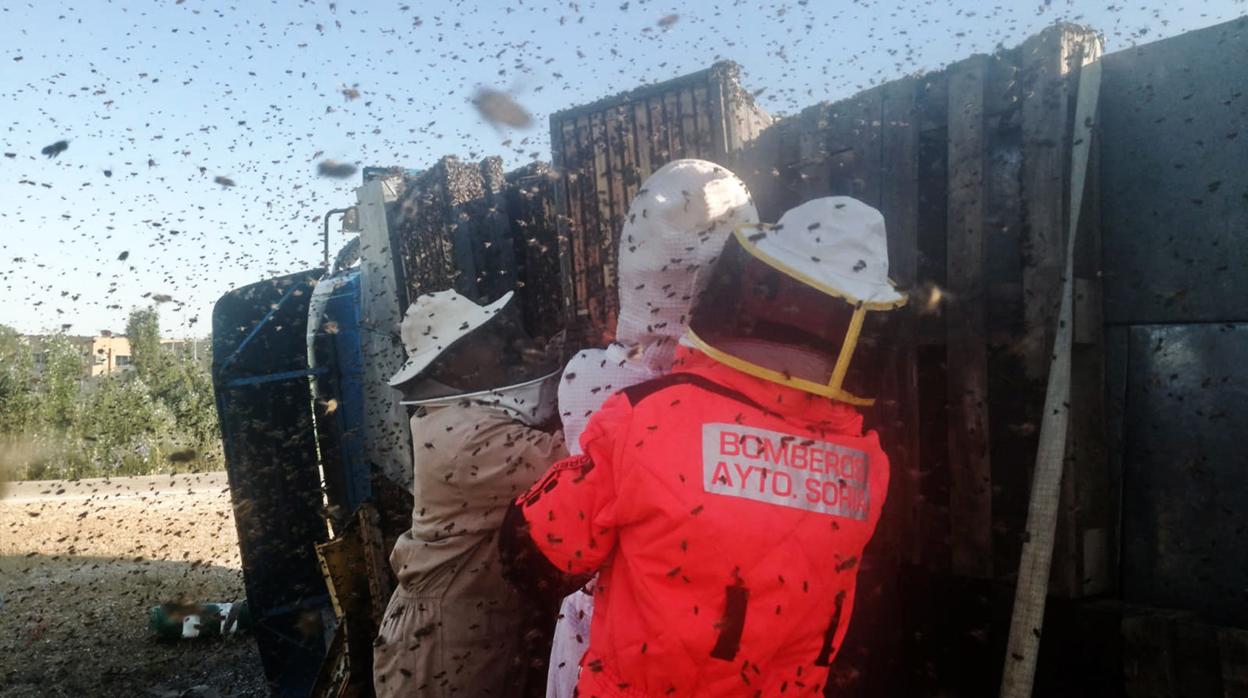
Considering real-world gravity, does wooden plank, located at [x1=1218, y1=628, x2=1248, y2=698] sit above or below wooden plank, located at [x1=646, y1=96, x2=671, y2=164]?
below

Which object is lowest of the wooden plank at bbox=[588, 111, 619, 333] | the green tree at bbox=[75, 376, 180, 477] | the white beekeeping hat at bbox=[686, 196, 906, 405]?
the green tree at bbox=[75, 376, 180, 477]

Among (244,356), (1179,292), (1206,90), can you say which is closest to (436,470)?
(1179,292)

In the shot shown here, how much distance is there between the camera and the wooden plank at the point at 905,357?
283 centimetres

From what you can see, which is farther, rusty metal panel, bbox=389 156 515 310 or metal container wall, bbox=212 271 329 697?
metal container wall, bbox=212 271 329 697

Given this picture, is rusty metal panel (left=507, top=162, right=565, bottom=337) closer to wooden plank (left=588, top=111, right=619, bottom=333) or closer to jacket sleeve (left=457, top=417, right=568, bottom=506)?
wooden plank (left=588, top=111, right=619, bottom=333)

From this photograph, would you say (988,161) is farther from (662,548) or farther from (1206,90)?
(662,548)

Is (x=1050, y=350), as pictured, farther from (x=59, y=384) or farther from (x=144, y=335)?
(x=144, y=335)

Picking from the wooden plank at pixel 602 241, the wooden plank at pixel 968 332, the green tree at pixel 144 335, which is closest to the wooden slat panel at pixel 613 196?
the wooden plank at pixel 602 241

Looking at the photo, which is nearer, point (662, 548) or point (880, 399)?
point (662, 548)

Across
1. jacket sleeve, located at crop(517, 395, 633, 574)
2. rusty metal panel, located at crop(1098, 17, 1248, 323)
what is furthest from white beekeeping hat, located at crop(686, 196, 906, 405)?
rusty metal panel, located at crop(1098, 17, 1248, 323)

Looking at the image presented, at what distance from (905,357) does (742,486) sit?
55.7 inches

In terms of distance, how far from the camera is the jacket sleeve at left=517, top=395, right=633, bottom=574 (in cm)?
175

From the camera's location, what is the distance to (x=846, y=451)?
1830 mm

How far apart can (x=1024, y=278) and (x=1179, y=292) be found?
474mm
